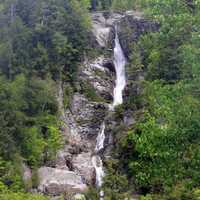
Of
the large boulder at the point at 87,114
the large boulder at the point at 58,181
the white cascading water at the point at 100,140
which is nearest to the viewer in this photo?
the large boulder at the point at 58,181

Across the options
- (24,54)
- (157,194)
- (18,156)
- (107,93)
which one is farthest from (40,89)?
(157,194)

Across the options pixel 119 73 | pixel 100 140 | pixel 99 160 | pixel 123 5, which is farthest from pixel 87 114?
pixel 123 5

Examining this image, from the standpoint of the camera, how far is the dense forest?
24141mm

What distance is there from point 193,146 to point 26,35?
1566cm

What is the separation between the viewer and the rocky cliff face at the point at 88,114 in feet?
82.3

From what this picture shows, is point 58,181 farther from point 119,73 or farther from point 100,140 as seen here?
point 119,73

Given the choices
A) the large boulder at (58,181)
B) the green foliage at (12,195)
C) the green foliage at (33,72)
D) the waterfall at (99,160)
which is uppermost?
the green foliage at (33,72)

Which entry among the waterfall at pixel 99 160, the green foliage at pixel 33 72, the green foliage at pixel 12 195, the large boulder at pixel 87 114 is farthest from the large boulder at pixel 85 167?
the green foliage at pixel 12 195

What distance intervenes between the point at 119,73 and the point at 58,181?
17.9 meters

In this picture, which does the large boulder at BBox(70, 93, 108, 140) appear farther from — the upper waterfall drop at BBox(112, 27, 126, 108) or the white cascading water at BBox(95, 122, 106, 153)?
the upper waterfall drop at BBox(112, 27, 126, 108)

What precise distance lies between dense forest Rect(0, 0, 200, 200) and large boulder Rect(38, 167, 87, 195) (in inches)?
25.8

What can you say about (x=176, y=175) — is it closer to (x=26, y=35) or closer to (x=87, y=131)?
(x=87, y=131)

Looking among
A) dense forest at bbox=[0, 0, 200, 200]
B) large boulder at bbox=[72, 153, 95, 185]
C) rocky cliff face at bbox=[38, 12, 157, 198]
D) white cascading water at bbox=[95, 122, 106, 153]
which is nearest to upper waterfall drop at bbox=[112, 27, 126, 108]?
rocky cliff face at bbox=[38, 12, 157, 198]

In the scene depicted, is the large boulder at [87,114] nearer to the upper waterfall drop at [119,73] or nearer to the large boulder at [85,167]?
the upper waterfall drop at [119,73]
